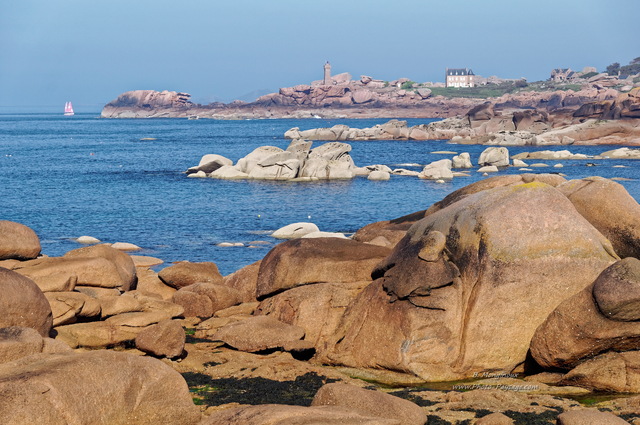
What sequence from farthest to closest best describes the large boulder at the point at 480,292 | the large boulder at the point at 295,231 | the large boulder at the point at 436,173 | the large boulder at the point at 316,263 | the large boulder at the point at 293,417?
the large boulder at the point at 436,173 → the large boulder at the point at 295,231 → the large boulder at the point at 316,263 → the large boulder at the point at 480,292 → the large boulder at the point at 293,417

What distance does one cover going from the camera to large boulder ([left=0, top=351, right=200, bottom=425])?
10367mm

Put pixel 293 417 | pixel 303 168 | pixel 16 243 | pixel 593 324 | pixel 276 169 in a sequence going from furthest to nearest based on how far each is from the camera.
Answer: pixel 303 168, pixel 276 169, pixel 16 243, pixel 593 324, pixel 293 417

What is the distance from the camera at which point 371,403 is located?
1284 centimetres

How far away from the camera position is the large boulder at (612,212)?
771 inches

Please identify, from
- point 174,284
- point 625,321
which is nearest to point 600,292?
point 625,321

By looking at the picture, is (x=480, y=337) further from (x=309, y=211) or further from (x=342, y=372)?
(x=309, y=211)

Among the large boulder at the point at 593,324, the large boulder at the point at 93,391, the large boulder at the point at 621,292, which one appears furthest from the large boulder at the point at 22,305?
the large boulder at the point at 621,292

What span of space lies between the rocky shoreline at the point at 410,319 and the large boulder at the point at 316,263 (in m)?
0.04

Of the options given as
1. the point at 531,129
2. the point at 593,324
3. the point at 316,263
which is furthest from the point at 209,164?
the point at 531,129

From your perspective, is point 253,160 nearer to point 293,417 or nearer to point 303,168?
point 303,168

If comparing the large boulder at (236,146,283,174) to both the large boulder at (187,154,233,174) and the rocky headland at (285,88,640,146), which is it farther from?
the rocky headland at (285,88,640,146)

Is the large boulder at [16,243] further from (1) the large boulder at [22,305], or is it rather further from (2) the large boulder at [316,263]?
(2) the large boulder at [316,263]

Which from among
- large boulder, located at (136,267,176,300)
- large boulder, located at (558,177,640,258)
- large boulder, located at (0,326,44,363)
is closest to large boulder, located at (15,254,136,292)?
large boulder, located at (136,267,176,300)

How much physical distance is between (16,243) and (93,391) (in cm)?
1176
